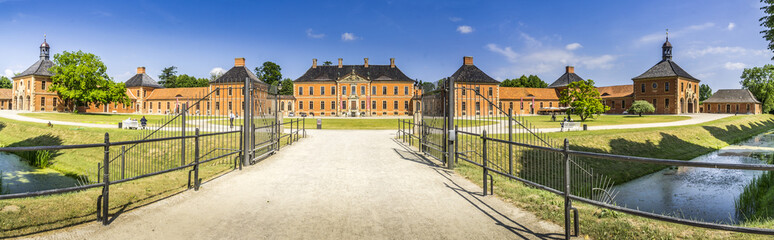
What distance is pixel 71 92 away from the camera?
138ft

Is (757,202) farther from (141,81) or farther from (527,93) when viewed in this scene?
Result: (141,81)

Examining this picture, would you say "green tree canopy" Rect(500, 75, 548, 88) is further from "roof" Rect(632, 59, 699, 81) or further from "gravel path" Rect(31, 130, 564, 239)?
"gravel path" Rect(31, 130, 564, 239)

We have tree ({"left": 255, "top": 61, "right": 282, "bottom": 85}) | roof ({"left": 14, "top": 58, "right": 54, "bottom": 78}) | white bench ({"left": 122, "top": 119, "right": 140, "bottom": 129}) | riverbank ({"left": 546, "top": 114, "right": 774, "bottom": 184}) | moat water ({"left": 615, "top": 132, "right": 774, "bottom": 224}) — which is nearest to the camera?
moat water ({"left": 615, "top": 132, "right": 774, "bottom": 224})

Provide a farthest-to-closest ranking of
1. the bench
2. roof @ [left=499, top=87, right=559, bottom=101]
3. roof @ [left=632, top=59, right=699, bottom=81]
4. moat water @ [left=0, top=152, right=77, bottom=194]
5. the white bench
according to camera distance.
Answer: roof @ [left=499, top=87, right=559, bottom=101], roof @ [left=632, top=59, right=699, bottom=81], the white bench, the bench, moat water @ [left=0, top=152, right=77, bottom=194]

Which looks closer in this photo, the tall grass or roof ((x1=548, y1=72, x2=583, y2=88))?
the tall grass

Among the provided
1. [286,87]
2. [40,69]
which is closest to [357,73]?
[286,87]

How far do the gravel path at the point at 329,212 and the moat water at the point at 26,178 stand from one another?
7874 millimetres

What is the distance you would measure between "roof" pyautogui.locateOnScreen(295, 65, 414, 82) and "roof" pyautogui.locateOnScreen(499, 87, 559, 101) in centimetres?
1803

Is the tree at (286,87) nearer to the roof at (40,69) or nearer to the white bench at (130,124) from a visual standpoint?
the roof at (40,69)

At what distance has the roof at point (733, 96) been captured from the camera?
58.1m

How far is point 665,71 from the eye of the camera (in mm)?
53000

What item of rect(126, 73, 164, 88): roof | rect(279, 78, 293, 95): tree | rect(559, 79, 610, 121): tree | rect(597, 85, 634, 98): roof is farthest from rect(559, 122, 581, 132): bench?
rect(126, 73, 164, 88): roof

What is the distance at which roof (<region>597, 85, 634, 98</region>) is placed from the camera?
62.1m

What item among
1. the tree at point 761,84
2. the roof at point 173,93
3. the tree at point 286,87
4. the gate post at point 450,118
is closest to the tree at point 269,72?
the tree at point 286,87
